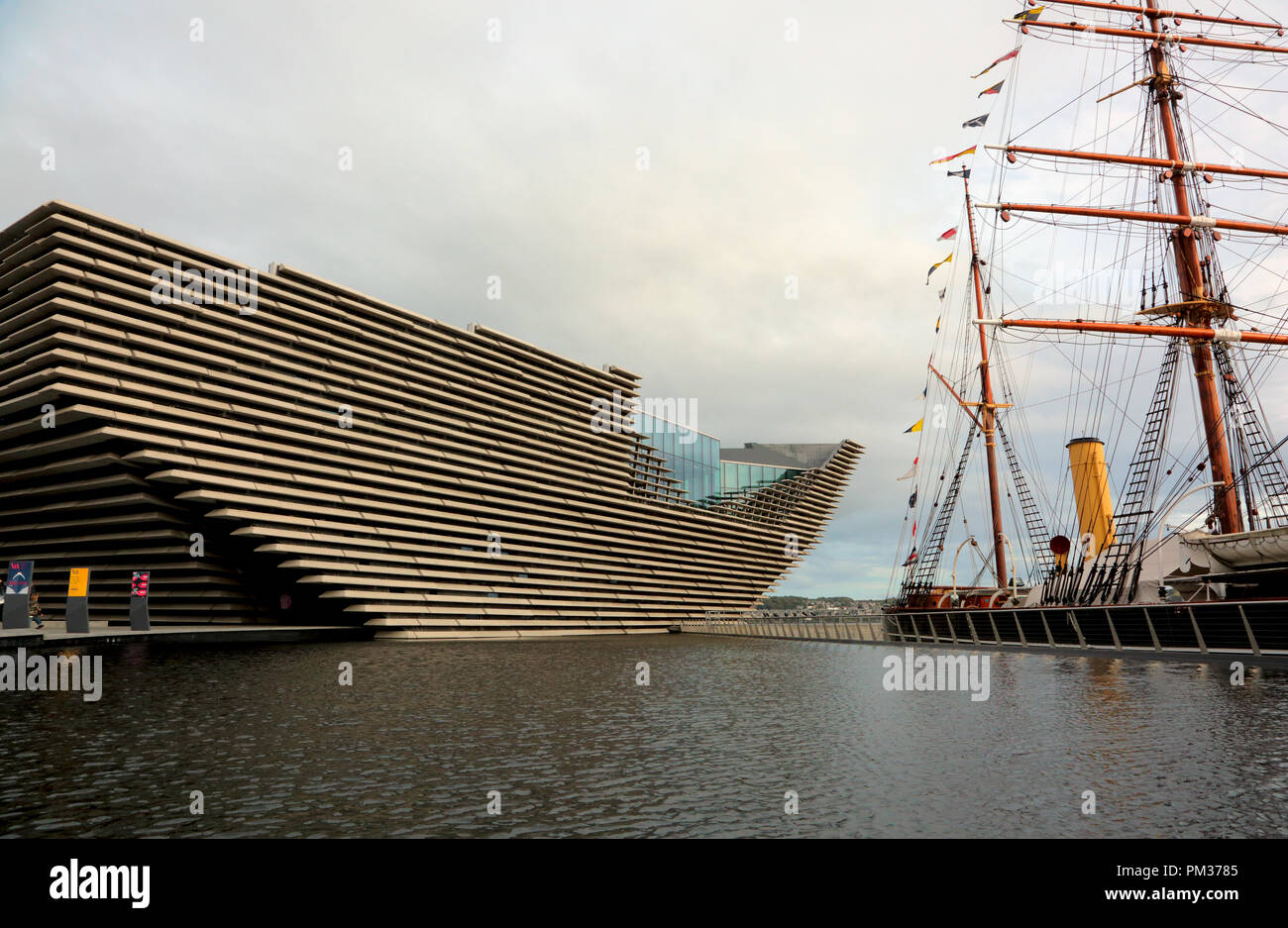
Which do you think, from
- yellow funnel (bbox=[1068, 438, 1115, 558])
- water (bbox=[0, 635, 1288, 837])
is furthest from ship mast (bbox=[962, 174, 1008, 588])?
water (bbox=[0, 635, 1288, 837])

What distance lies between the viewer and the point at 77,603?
27.0 meters

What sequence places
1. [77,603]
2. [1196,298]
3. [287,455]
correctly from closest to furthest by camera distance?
[77,603] → [1196,298] → [287,455]

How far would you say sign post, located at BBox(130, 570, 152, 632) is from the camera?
99.4 ft

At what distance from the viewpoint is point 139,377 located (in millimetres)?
28125

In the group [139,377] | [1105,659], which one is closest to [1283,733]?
[1105,659]

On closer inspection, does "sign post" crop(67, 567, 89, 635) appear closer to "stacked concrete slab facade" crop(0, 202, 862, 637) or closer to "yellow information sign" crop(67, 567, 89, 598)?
"yellow information sign" crop(67, 567, 89, 598)

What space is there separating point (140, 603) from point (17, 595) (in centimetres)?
611

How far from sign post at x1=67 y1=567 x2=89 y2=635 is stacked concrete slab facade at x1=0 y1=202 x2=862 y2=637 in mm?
3360

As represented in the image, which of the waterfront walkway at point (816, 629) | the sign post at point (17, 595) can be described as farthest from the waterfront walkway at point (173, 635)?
the waterfront walkway at point (816, 629)

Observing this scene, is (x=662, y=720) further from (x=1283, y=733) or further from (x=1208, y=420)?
(x=1208, y=420)

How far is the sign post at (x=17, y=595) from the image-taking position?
24.5 metres

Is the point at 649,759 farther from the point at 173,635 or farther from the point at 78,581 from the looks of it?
the point at 173,635

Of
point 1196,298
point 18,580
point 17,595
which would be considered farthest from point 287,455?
point 1196,298
